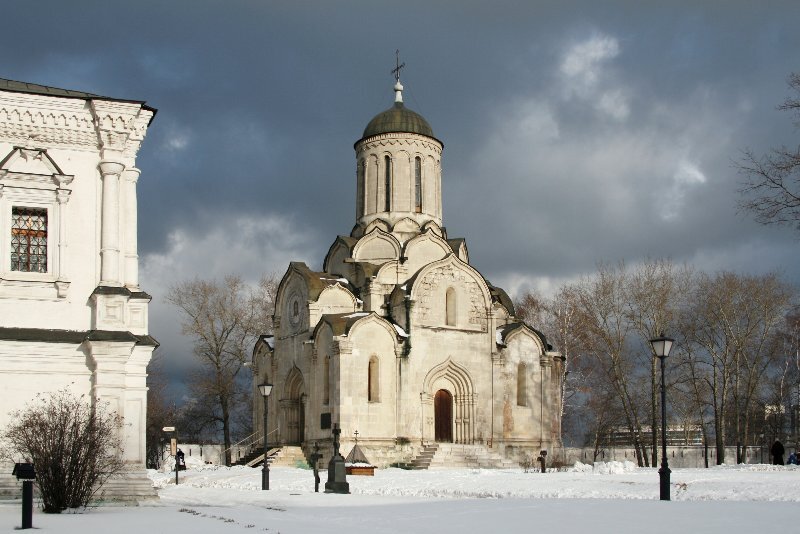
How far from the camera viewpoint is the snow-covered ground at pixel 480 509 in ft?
45.1

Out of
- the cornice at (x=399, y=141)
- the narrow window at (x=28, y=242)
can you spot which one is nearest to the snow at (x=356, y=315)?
the cornice at (x=399, y=141)

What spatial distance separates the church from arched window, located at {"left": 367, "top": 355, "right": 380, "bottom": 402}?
0.05m

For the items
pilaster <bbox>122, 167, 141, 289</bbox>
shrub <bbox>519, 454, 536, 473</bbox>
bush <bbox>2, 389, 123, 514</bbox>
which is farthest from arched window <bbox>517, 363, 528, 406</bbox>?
bush <bbox>2, 389, 123, 514</bbox>

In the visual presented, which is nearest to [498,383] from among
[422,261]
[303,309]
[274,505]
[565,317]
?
[422,261]

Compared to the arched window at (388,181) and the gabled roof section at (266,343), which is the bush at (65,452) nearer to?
the gabled roof section at (266,343)

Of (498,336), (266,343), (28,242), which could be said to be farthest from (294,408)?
(28,242)

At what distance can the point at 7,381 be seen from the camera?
20656mm

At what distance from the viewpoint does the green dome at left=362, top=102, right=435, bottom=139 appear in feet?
141

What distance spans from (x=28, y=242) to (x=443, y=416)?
69.5ft

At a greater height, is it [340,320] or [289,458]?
[340,320]

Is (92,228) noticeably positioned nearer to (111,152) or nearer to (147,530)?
(111,152)

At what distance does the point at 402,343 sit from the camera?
38.3m

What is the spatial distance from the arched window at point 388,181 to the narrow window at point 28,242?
21.9 m

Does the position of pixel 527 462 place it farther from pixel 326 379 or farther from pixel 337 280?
pixel 337 280
